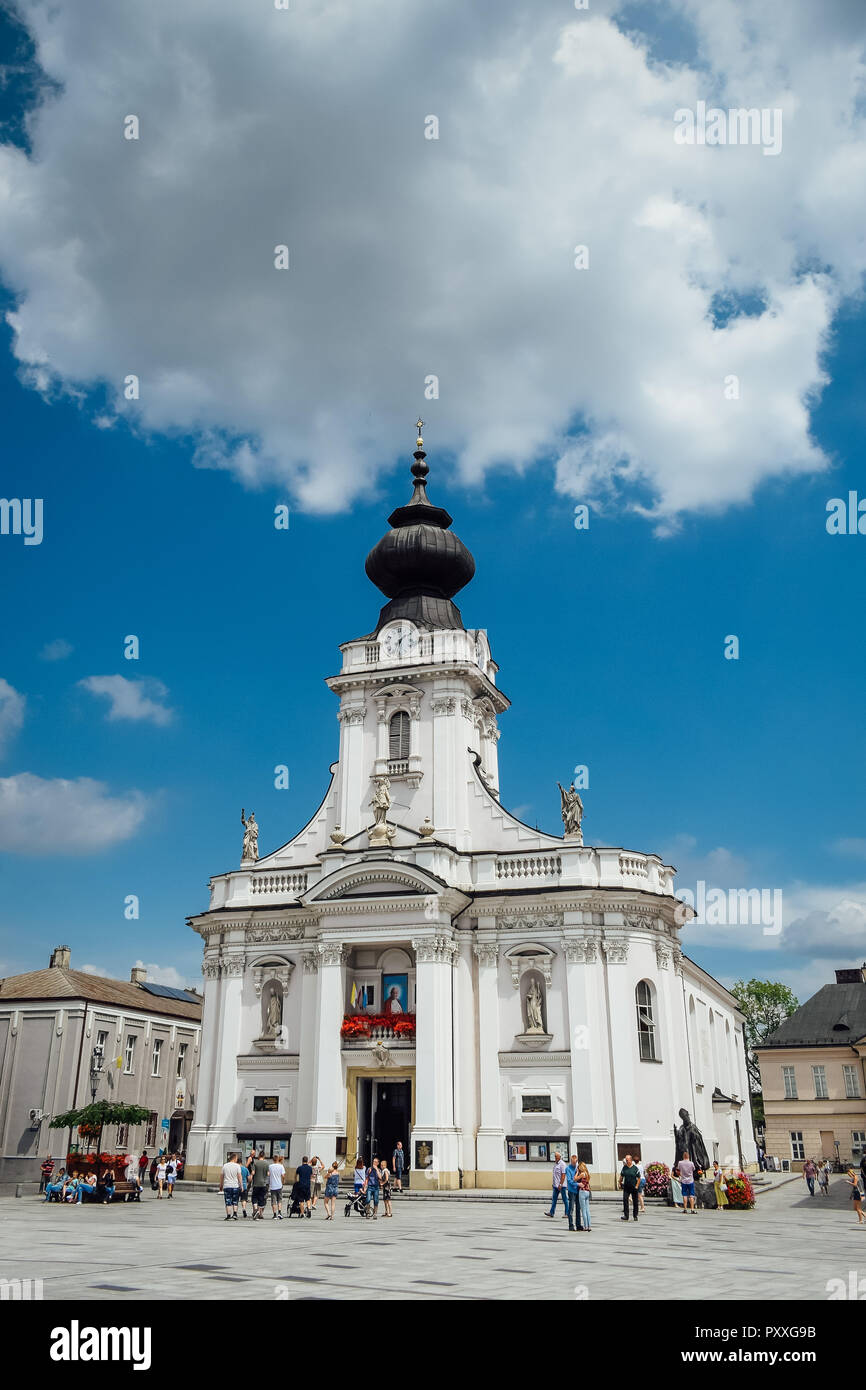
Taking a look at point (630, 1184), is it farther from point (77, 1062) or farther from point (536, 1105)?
point (77, 1062)

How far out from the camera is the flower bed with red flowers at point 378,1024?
38.5 m

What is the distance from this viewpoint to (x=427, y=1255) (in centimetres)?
1739

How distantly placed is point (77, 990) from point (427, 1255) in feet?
132

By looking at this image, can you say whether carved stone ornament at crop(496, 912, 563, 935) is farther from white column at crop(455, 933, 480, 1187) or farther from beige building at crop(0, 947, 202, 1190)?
beige building at crop(0, 947, 202, 1190)

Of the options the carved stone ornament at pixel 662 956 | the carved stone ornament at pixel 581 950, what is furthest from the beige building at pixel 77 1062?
the carved stone ornament at pixel 662 956

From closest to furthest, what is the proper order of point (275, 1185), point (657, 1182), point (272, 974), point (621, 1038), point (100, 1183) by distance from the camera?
point (275, 1185) → point (100, 1183) → point (657, 1182) → point (621, 1038) → point (272, 974)

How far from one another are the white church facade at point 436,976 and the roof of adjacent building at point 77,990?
13382mm

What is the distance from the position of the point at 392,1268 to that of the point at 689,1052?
98.3ft

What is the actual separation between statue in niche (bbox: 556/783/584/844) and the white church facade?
106mm

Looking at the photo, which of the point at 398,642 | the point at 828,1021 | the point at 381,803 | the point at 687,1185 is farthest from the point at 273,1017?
the point at 828,1021

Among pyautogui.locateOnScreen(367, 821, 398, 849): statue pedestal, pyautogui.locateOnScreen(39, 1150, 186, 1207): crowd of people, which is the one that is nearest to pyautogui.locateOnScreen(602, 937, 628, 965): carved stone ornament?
pyautogui.locateOnScreen(367, 821, 398, 849): statue pedestal

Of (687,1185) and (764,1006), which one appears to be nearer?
(687,1185)
